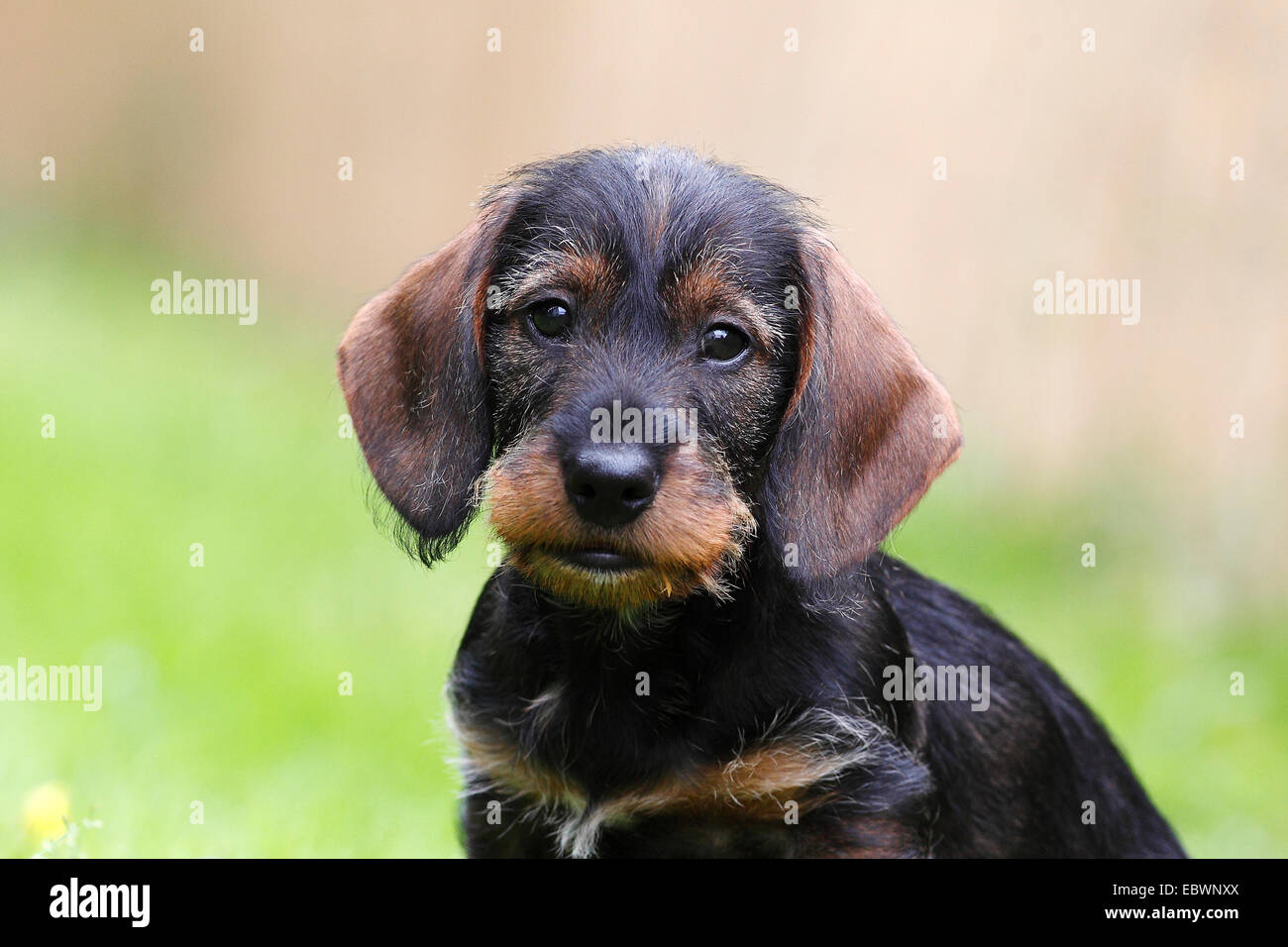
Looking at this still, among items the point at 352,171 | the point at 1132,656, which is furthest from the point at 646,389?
the point at 352,171

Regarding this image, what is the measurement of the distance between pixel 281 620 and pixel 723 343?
14.1ft

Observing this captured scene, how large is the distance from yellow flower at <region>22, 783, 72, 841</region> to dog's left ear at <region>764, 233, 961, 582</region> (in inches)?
86.0

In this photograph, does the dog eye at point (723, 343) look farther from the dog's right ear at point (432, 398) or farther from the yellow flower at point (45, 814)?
the yellow flower at point (45, 814)

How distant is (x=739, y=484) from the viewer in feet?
13.2

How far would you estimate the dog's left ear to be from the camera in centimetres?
397

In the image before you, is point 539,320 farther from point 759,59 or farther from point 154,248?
point 154,248

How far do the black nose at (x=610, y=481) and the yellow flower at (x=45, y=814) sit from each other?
69.1 inches

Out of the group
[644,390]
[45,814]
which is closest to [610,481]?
[644,390]

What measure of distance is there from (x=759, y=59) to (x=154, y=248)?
7018 mm

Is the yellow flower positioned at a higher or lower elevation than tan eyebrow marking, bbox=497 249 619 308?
lower

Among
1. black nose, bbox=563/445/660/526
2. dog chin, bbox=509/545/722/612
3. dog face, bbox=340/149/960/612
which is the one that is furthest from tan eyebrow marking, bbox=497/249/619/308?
dog chin, bbox=509/545/722/612

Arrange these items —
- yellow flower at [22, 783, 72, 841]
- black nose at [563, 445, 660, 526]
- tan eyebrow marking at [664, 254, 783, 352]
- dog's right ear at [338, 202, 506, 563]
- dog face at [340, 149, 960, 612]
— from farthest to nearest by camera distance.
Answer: yellow flower at [22, 783, 72, 841] < dog's right ear at [338, 202, 506, 563] < tan eyebrow marking at [664, 254, 783, 352] < dog face at [340, 149, 960, 612] < black nose at [563, 445, 660, 526]

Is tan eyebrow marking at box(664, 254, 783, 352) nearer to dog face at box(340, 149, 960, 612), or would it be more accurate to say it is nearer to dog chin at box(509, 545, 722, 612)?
dog face at box(340, 149, 960, 612)

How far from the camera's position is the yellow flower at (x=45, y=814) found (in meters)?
4.30
